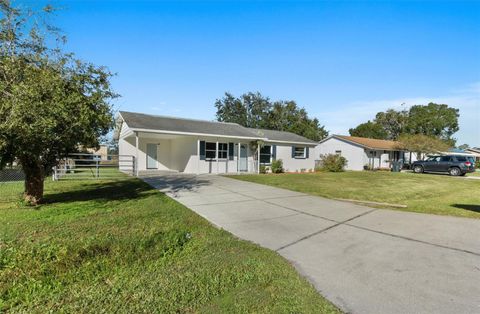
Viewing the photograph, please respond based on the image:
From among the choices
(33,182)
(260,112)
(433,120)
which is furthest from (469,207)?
(433,120)

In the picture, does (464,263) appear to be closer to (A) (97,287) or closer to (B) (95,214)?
(A) (97,287)

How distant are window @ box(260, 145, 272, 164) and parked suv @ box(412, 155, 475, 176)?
14.9 meters

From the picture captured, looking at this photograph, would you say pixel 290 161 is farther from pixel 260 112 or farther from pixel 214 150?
pixel 260 112

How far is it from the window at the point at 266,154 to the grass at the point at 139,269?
14.6m

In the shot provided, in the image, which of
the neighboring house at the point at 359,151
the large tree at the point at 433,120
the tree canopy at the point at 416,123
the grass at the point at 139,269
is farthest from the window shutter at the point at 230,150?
the large tree at the point at 433,120

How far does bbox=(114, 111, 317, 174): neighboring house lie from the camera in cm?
1652

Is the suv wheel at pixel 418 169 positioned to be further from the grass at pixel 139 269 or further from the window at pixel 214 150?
the grass at pixel 139 269

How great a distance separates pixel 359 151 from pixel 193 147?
20.0 meters

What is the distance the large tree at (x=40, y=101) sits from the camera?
5.81 m

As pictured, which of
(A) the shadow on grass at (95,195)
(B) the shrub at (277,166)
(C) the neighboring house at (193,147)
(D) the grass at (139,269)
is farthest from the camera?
(B) the shrub at (277,166)

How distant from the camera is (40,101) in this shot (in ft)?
19.6

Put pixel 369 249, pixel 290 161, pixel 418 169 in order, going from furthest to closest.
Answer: pixel 418 169 < pixel 290 161 < pixel 369 249

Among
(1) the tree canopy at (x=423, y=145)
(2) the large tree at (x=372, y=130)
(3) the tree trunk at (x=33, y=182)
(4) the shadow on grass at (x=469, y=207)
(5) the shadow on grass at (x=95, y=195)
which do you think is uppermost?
(2) the large tree at (x=372, y=130)

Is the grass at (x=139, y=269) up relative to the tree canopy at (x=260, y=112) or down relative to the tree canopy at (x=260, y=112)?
down
